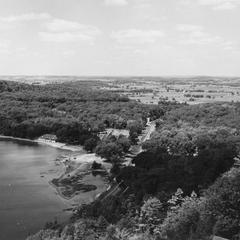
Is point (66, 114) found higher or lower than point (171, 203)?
lower

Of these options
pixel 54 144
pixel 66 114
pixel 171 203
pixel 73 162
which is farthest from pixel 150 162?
pixel 66 114

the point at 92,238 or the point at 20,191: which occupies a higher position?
the point at 92,238

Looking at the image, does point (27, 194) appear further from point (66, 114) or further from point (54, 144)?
point (66, 114)

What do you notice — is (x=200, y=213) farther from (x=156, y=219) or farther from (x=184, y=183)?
(x=184, y=183)

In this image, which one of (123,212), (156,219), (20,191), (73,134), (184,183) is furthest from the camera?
(73,134)

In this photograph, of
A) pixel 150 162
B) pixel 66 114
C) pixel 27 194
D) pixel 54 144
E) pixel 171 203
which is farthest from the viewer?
pixel 66 114

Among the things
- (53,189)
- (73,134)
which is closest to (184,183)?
(53,189)

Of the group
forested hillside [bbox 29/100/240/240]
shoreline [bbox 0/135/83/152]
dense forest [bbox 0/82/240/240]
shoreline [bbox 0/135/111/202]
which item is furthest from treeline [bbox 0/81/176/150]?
forested hillside [bbox 29/100/240/240]
